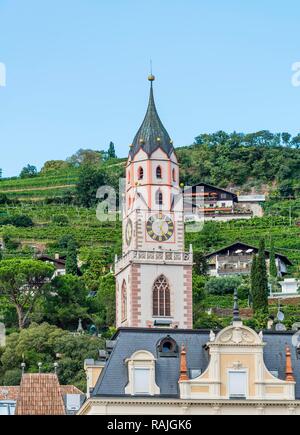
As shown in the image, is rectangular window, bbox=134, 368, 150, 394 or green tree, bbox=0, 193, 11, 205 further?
green tree, bbox=0, 193, 11, 205

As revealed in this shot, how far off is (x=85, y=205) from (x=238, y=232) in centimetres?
2967

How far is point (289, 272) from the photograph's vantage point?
149125 mm

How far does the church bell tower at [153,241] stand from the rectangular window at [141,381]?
2938 cm

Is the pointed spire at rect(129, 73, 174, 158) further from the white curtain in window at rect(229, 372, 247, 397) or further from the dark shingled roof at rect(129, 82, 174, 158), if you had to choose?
the white curtain in window at rect(229, 372, 247, 397)

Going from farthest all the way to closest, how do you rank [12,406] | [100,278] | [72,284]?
[100,278]
[72,284]
[12,406]

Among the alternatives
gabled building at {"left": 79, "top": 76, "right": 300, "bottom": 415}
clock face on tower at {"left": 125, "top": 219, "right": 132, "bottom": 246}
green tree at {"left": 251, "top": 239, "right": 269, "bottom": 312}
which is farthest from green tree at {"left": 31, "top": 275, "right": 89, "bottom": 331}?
gabled building at {"left": 79, "top": 76, "right": 300, "bottom": 415}

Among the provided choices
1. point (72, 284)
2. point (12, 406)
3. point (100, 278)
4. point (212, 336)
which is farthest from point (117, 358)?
point (100, 278)

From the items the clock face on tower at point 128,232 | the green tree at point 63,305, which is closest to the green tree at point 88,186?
the green tree at point 63,305

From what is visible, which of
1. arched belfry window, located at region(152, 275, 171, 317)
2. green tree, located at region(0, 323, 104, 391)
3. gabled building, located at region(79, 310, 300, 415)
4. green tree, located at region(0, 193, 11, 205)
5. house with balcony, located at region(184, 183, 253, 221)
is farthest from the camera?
green tree, located at region(0, 193, 11, 205)

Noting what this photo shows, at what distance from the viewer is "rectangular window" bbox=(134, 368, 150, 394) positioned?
147 feet

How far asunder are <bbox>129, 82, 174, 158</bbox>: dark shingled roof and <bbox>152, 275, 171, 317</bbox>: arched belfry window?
318 inches

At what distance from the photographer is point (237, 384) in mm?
45469

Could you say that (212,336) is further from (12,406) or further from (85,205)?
(85,205)

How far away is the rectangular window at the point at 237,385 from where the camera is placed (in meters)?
45.0
